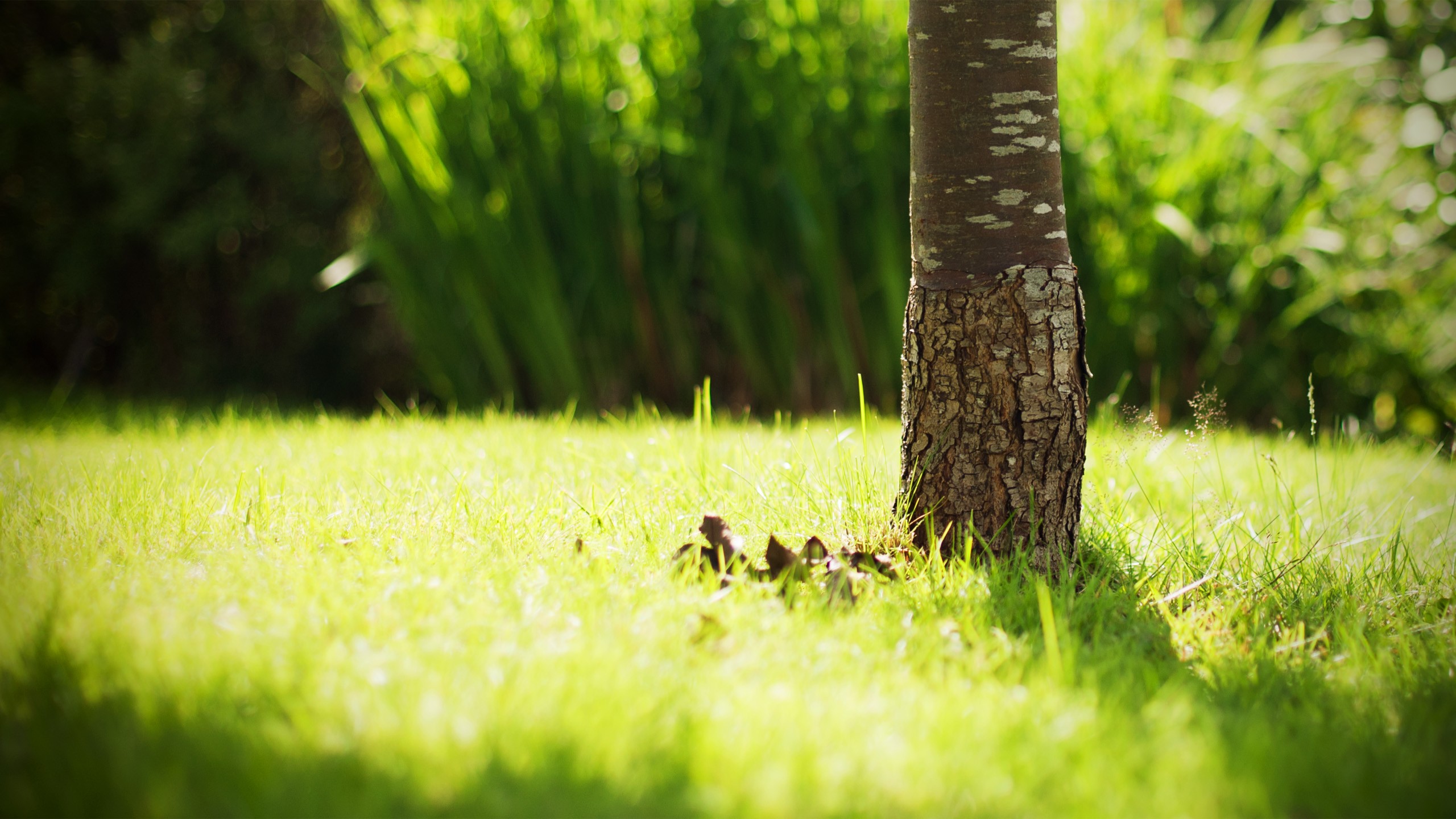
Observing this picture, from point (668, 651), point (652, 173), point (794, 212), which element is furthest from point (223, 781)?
point (652, 173)

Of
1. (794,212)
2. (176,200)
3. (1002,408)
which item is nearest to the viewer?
(1002,408)

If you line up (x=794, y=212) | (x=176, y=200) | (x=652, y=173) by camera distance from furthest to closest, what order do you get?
(x=176, y=200) < (x=652, y=173) < (x=794, y=212)

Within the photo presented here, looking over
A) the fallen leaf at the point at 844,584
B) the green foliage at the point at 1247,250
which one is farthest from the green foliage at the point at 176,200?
the fallen leaf at the point at 844,584

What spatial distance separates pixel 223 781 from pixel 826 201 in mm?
3091

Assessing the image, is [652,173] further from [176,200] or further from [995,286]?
[176,200]

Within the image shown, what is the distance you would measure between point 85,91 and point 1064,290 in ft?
16.8

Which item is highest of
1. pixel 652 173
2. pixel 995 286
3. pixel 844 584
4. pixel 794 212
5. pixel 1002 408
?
pixel 652 173

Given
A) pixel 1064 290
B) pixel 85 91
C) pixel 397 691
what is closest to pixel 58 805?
pixel 397 691

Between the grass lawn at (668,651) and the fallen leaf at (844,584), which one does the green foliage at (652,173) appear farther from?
the fallen leaf at (844,584)

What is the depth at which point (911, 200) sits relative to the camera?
1806 mm

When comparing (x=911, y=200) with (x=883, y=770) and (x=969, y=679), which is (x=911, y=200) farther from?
(x=883, y=770)

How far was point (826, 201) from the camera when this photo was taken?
3.64 metres

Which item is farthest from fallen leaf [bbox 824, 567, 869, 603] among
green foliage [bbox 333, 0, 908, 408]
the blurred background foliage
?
the blurred background foliage

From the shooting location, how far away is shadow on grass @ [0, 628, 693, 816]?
954mm
